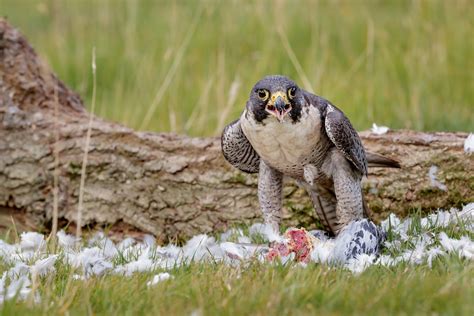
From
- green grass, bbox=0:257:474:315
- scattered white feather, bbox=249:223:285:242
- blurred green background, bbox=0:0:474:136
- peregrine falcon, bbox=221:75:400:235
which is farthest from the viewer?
blurred green background, bbox=0:0:474:136

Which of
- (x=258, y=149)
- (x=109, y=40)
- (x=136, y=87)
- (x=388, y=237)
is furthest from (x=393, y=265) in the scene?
(x=109, y=40)

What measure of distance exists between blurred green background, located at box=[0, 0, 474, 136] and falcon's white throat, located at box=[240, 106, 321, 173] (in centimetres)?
279

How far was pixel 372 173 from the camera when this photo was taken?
5.61m

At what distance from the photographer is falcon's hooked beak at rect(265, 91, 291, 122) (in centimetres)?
425

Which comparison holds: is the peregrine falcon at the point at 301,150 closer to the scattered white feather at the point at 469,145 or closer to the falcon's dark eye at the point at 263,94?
the falcon's dark eye at the point at 263,94

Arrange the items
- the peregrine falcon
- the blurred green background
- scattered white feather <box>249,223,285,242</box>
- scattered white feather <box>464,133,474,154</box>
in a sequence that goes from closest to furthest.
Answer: the peregrine falcon, scattered white feather <box>249,223,285,242</box>, scattered white feather <box>464,133,474,154</box>, the blurred green background

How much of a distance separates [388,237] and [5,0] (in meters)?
11.3

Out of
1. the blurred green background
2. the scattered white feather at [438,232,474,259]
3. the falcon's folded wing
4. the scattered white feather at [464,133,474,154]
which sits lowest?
the scattered white feather at [438,232,474,259]

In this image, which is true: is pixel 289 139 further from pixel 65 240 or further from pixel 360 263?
pixel 65 240

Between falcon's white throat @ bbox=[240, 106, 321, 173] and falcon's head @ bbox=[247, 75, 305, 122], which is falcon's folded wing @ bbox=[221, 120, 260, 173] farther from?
falcon's head @ bbox=[247, 75, 305, 122]

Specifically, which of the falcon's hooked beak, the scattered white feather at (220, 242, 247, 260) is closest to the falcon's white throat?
the falcon's hooked beak

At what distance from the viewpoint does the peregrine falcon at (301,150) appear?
438cm

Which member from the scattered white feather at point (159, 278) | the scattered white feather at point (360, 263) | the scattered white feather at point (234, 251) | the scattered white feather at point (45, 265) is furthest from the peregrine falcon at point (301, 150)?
the scattered white feather at point (45, 265)

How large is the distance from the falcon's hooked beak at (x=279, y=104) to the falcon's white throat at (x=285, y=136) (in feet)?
0.39
